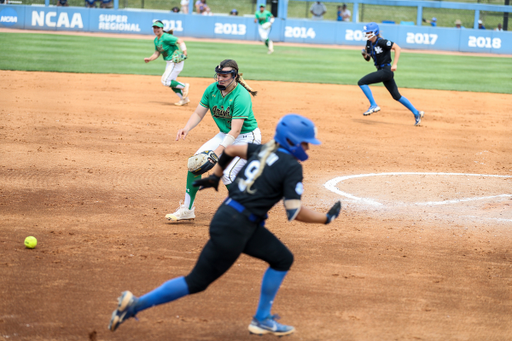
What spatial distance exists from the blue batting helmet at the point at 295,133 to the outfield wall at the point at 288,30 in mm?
31082

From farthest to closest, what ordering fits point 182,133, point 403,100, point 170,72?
point 170,72 → point 403,100 → point 182,133

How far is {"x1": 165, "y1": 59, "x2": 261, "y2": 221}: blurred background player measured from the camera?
6477 millimetres

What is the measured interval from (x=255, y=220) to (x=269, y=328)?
2.94ft

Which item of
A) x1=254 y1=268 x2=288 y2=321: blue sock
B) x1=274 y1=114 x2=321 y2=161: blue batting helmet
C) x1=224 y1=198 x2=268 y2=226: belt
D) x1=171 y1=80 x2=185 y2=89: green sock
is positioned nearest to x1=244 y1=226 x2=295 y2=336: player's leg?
x1=254 y1=268 x2=288 y2=321: blue sock

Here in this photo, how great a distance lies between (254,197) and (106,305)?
5.69 feet

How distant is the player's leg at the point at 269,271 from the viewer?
4.27 meters

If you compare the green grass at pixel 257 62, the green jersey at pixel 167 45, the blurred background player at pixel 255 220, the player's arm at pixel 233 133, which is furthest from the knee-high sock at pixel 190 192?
the green grass at pixel 257 62

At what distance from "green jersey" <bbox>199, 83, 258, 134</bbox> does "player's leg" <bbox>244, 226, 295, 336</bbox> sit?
8.51ft

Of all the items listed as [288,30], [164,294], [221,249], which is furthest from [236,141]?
[288,30]

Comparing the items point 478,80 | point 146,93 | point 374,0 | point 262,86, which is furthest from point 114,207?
point 374,0

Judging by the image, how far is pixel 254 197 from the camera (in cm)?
416

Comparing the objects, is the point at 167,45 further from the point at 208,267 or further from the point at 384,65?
the point at 208,267

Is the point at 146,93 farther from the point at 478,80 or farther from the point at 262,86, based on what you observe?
the point at 478,80

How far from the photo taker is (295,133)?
13.8 feet
